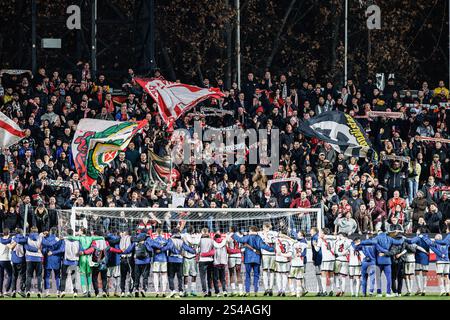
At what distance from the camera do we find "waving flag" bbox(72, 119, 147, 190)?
1599 inches

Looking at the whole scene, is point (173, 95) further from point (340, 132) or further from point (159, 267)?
point (159, 267)

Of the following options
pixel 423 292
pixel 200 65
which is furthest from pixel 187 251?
pixel 200 65

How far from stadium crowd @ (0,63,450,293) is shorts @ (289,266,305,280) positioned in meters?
1.06

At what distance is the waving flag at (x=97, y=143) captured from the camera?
133 ft

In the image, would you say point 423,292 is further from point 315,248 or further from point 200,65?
point 200,65

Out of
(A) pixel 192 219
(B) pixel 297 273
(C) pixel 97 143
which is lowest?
(B) pixel 297 273

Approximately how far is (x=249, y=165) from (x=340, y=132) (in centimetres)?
238

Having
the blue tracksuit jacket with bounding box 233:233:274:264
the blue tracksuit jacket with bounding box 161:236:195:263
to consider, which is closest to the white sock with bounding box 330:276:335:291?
the blue tracksuit jacket with bounding box 233:233:274:264

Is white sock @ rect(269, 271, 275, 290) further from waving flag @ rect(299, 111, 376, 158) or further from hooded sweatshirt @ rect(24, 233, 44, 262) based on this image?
waving flag @ rect(299, 111, 376, 158)

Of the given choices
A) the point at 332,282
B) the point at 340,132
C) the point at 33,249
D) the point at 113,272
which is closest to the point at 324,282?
the point at 332,282

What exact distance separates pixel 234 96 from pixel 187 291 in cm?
780

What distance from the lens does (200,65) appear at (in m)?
50.6

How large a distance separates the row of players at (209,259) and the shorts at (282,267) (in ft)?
0.07

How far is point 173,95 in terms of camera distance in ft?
141
